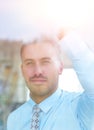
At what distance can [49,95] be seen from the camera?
4.03 ft

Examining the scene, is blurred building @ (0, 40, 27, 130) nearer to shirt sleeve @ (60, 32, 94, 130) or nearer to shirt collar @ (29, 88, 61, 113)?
shirt collar @ (29, 88, 61, 113)

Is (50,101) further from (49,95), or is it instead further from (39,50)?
(39,50)

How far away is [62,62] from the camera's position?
3.99 feet

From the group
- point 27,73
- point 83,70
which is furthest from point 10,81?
point 83,70

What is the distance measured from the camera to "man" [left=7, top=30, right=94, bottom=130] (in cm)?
116

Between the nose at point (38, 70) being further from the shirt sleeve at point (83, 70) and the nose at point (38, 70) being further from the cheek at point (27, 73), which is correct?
the shirt sleeve at point (83, 70)

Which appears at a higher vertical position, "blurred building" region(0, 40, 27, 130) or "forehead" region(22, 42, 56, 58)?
"forehead" region(22, 42, 56, 58)

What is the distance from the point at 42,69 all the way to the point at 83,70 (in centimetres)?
20

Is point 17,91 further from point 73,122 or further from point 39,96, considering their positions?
point 73,122

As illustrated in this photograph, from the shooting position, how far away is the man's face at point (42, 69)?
1217 mm

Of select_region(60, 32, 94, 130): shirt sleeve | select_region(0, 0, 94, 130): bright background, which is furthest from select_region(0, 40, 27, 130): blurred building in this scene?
select_region(60, 32, 94, 130): shirt sleeve

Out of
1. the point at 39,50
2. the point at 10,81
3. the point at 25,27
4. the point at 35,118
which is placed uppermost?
the point at 25,27

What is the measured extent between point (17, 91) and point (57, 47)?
0.28m

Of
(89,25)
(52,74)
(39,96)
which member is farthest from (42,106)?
(89,25)
